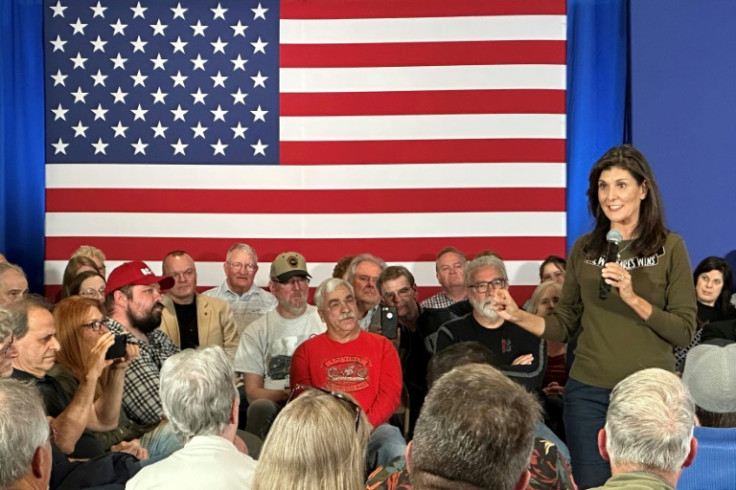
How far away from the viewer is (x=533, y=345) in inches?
184

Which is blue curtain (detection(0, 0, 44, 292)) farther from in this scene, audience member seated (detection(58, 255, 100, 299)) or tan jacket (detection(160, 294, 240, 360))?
tan jacket (detection(160, 294, 240, 360))

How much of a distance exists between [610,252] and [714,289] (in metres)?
3.16

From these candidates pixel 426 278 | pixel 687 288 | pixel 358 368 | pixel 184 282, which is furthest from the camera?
pixel 426 278

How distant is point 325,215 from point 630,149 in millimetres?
3840

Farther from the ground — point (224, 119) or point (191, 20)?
point (191, 20)

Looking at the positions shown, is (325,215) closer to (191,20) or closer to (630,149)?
(191,20)

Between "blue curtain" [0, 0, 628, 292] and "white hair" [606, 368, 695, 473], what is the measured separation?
458cm

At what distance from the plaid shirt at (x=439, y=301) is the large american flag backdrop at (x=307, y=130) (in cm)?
53

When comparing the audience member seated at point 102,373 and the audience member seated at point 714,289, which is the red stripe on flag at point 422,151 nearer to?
the audience member seated at point 714,289

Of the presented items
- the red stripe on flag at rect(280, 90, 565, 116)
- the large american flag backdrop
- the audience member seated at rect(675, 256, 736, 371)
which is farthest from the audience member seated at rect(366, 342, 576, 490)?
the red stripe on flag at rect(280, 90, 565, 116)

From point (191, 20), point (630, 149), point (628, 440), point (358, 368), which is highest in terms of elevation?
point (191, 20)

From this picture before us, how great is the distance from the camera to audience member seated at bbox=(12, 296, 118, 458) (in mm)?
3547

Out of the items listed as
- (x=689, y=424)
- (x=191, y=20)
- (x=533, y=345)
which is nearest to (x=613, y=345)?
(x=689, y=424)

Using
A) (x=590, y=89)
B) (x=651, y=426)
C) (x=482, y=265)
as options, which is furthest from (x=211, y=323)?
(x=651, y=426)
